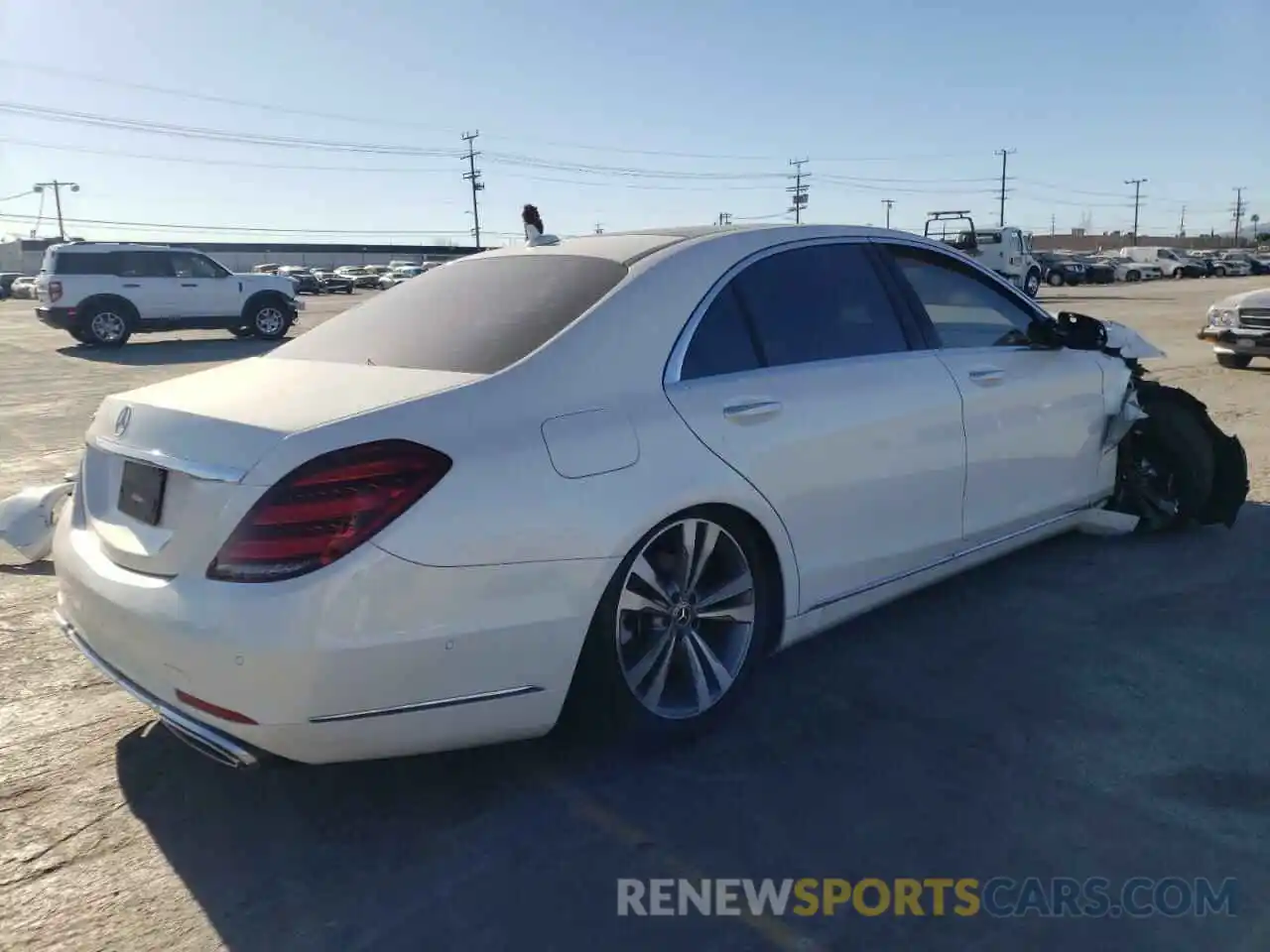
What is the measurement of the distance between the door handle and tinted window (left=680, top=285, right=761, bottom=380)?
0.42ft

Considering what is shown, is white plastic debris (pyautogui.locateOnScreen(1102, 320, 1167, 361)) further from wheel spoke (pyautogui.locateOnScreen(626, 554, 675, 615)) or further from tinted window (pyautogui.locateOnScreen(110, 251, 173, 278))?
tinted window (pyautogui.locateOnScreen(110, 251, 173, 278))

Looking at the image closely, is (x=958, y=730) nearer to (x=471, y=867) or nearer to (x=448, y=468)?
(x=471, y=867)

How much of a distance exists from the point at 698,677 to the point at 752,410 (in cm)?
85

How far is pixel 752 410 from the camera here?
3.27 meters

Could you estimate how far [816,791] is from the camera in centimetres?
295

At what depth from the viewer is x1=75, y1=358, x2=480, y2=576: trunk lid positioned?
8.32ft

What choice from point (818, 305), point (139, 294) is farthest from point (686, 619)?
point (139, 294)

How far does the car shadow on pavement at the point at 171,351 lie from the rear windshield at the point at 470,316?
1275cm

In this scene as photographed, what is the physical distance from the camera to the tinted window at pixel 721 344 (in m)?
3.24

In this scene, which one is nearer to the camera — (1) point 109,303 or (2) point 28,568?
(2) point 28,568

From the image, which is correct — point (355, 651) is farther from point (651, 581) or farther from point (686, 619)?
point (686, 619)

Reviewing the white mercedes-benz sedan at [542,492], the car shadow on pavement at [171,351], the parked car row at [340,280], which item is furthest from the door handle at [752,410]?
the parked car row at [340,280]

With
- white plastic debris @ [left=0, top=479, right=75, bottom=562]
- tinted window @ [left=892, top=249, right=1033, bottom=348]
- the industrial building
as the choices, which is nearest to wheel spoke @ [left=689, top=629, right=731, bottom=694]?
tinted window @ [left=892, top=249, right=1033, bottom=348]

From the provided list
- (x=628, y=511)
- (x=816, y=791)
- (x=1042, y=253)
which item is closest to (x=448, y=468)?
(x=628, y=511)
